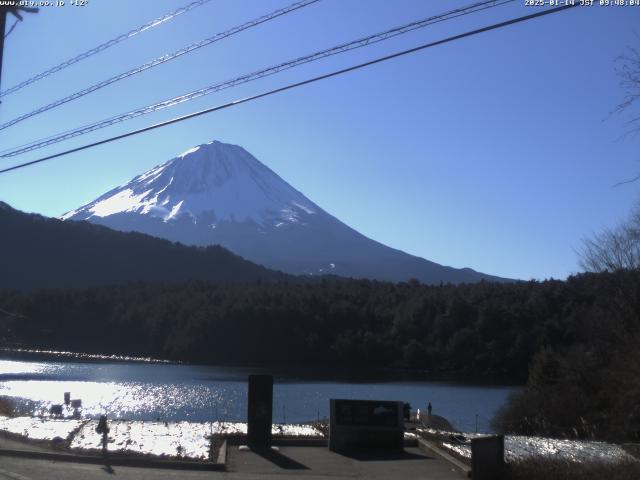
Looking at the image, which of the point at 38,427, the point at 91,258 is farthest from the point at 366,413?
the point at 91,258

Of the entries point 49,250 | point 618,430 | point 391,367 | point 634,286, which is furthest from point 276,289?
point 618,430

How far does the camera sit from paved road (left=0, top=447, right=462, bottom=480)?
507 inches

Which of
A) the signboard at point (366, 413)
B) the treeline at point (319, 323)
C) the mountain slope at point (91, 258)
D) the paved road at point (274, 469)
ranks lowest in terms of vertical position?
the paved road at point (274, 469)

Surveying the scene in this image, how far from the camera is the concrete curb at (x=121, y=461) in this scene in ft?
44.9

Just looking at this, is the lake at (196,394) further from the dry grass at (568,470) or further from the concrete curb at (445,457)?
the dry grass at (568,470)

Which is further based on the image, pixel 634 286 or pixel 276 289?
pixel 276 289

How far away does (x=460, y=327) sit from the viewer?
7238 cm

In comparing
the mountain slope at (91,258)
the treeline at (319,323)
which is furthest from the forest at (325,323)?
the mountain slope at (91,258)

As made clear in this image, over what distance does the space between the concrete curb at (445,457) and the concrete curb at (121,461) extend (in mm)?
3810

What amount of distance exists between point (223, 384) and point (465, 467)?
1505 inches

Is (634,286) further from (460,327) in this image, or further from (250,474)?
(460,327)

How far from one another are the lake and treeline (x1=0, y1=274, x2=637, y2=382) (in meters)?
8.02

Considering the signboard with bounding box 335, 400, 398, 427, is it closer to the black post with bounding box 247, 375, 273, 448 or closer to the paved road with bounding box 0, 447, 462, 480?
the paved road with bounding box 0, 447, 462, 480

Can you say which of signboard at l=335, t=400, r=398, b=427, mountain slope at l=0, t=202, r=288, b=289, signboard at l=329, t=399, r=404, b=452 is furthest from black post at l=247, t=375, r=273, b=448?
mountain slope at l=0, t=202, r=288, b=289
